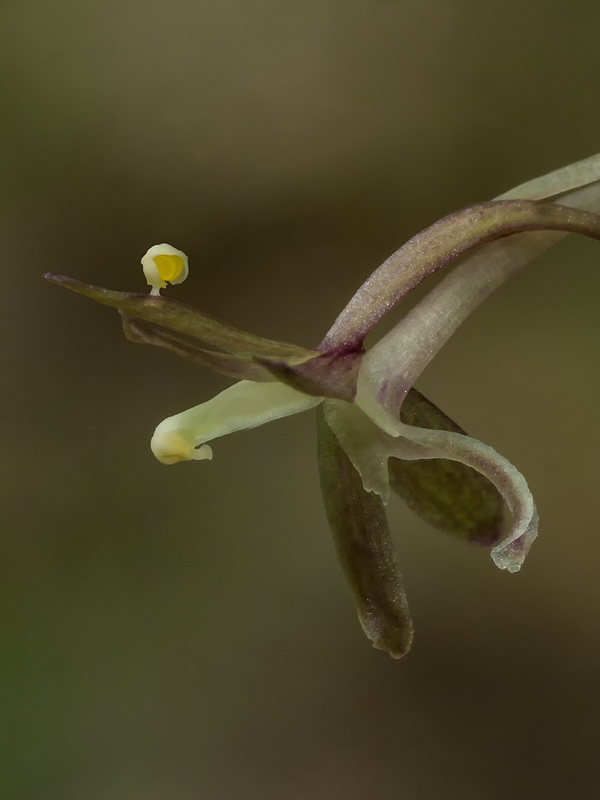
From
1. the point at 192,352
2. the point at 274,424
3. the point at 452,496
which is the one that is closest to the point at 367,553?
the point at 452,496

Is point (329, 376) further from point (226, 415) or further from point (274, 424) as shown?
point (274, 424)

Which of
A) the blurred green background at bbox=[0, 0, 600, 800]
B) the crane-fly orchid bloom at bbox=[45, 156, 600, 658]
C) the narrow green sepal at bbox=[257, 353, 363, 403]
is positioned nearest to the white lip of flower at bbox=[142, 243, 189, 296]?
the crane-fly orchid bloom at bbox=[45, 156, 600, 658]

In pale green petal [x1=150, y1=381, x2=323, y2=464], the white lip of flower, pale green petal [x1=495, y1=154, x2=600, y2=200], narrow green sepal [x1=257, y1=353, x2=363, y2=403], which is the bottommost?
narrow green sepal [x1=257, y1=353, x2=363, y2=403]

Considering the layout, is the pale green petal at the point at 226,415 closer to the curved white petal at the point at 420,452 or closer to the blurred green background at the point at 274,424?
the curved white petal at the point at 420,452

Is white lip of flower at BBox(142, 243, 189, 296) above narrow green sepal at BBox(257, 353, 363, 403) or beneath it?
above

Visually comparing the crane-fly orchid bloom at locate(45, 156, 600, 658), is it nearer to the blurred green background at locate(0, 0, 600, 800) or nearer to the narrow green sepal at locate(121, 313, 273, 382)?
the narrow green sepal at locate(121, 313, 273, 382)

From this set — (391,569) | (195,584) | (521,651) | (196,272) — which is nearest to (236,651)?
(195,584)

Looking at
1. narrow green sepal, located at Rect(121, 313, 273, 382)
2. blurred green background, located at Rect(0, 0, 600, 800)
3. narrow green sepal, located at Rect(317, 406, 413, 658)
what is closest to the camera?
narrow green sepal, located at Rect(121, 313, 273, 382)
